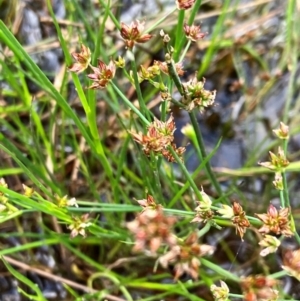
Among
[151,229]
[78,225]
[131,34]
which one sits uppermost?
[131,34]

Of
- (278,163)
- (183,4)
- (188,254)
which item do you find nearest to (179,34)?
(183,4)

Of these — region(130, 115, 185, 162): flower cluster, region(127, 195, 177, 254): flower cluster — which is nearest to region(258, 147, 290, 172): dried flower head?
region(130, 115, 185, 162): flower cluster

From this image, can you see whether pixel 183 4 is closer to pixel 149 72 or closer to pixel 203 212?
pixel 149 72

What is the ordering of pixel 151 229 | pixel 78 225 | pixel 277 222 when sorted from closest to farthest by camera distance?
pixel 151 229 < pixel 277 222 < pixel 78 225

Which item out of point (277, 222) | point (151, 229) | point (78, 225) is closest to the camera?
point (151, 229)

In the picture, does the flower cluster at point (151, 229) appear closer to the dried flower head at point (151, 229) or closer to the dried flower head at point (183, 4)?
the dried flower head at point (151, 229)

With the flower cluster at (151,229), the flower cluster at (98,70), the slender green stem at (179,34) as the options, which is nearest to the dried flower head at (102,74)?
the flower cluster at (98,70)

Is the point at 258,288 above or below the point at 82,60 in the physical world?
below

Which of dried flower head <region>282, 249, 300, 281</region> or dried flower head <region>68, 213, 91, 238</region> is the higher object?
dried flower head <region>282, 249, 300, 281</region>

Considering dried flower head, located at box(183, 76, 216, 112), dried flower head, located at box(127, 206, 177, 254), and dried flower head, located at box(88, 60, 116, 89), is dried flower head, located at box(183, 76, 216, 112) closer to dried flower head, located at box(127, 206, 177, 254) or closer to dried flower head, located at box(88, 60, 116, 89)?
dried flower head, located at box(88, 60, 116, 89)

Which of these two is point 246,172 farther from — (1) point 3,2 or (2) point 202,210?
(1) point 3,2
